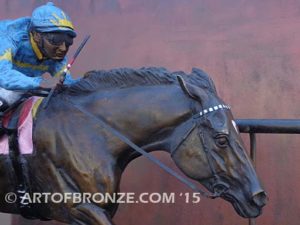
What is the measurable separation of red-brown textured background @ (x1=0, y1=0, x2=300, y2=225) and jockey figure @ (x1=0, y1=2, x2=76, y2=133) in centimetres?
129

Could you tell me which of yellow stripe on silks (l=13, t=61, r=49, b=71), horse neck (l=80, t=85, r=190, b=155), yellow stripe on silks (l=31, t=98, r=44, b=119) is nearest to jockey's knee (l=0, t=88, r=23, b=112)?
yellow stripe on silks (l=31, t=98, r=44, b=119)

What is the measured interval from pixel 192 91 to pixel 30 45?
90cm

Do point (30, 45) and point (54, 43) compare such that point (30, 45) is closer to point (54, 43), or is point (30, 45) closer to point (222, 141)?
point (54, 43)

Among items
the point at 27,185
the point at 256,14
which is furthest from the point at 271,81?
the point at 27,185

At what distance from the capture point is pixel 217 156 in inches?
88.4

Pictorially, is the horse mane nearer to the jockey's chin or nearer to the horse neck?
the horse neck

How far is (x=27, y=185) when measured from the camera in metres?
2.46

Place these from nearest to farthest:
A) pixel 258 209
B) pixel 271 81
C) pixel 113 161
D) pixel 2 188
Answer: pixel 258 209 → pixel 113 161 → pixel 2 188 → pixel 271 81

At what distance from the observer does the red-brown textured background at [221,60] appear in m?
3.59

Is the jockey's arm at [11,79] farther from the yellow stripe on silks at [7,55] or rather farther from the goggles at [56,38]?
the goggles at [56,38]

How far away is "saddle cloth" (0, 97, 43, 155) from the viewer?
243 centimetres

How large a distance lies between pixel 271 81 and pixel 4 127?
1.95 meters

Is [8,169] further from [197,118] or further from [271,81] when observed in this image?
[271,81]

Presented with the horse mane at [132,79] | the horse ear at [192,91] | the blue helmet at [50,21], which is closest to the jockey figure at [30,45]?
the blue helmet at [50,21]
